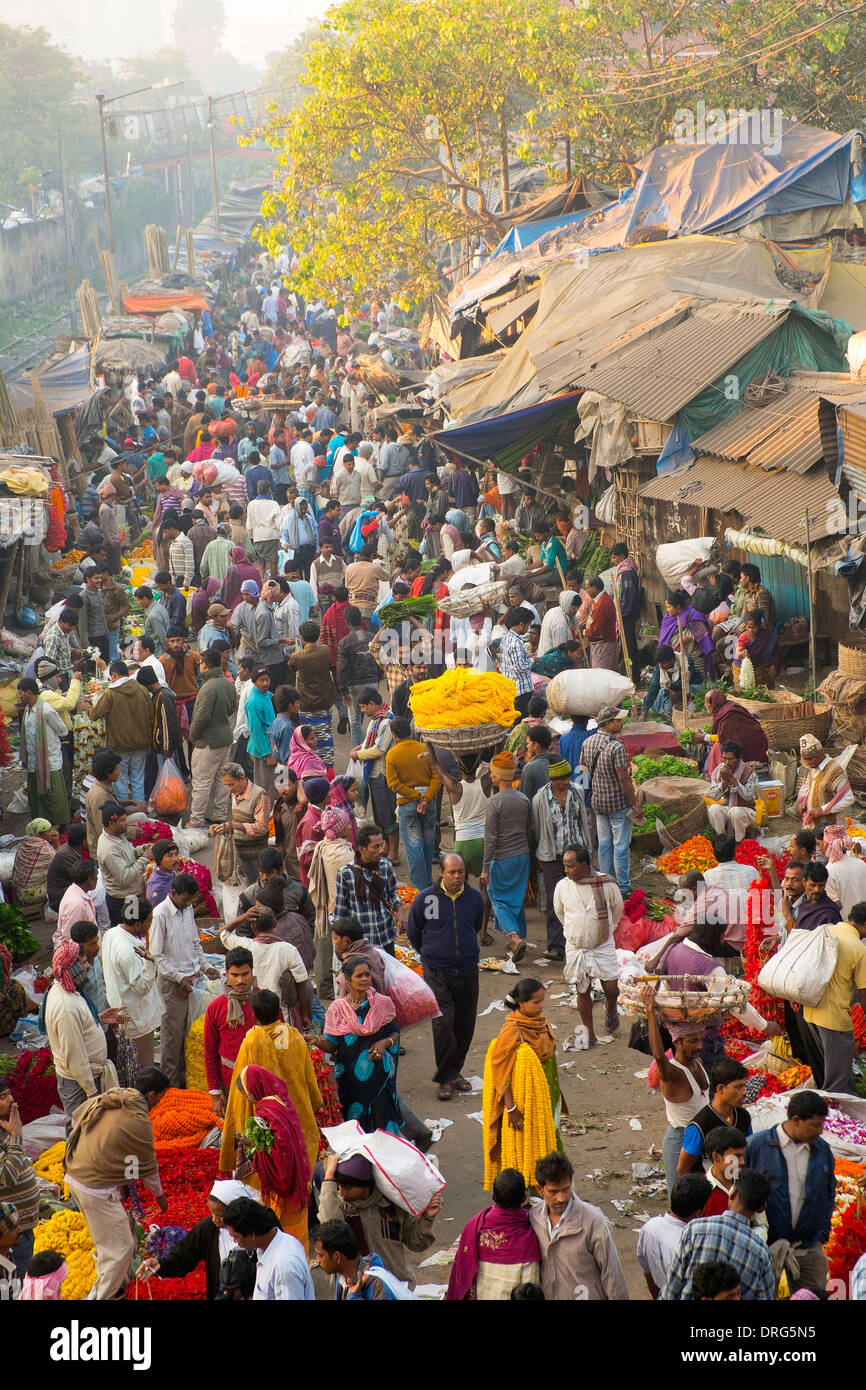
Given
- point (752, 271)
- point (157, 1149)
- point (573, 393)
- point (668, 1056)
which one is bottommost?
point (157, 1149)

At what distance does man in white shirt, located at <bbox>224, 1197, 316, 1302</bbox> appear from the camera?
481cm

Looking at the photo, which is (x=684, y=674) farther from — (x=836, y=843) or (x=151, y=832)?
(x=151, y=832)

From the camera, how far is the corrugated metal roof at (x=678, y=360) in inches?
572

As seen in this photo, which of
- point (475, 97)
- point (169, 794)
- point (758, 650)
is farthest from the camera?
point (475, 97)

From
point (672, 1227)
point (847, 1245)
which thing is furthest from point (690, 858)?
point (672, 1227)

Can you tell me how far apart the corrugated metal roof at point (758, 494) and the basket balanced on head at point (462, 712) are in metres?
3.69

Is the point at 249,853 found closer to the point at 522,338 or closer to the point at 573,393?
the point at 573,393

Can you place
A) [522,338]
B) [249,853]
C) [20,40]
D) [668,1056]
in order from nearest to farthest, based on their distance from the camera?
[668,1056]
[249,853]
[522,338]
[20,40]

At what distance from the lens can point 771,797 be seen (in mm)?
10969

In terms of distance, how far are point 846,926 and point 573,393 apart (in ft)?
35.4

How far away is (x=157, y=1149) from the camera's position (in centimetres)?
686

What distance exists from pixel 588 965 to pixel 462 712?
7.23 feet
